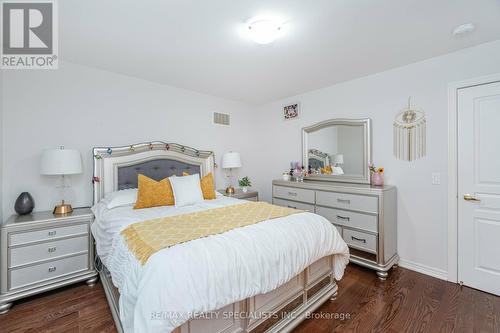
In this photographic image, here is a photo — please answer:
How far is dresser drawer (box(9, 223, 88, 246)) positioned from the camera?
6.53 ft

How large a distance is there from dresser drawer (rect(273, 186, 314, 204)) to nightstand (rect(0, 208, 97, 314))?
256cm

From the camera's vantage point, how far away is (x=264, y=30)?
185 cm

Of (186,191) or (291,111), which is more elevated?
(291,111)

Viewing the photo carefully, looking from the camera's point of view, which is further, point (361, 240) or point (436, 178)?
point (361, 240)

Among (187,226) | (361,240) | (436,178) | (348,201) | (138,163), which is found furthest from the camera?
(138,163)

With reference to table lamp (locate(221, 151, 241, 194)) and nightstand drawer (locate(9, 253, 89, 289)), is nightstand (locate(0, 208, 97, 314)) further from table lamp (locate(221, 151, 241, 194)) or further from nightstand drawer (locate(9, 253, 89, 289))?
table lamp (locate(221, 151, 241, 194))

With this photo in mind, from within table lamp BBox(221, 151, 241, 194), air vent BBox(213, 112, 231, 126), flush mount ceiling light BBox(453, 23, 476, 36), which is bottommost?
table lamp BBox(221, 151, 241, 194)

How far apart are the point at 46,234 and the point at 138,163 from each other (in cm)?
120

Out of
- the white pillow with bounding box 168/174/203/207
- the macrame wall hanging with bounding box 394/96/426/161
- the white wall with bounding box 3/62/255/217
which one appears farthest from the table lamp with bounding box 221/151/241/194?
the macrame wall hanging with bounding box 394/96/426/161

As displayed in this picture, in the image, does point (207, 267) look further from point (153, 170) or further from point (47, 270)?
point (153, 170)

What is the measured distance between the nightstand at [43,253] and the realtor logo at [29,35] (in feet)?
5.36

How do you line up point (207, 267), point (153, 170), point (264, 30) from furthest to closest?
1. point (153, 170)
2. point (264, 30)
3. point (207, 267)

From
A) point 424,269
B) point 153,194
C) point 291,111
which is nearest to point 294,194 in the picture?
point 291,111

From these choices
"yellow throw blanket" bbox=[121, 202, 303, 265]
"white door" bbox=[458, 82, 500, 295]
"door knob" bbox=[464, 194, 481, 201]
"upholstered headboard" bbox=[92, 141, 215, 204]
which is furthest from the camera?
"upholstered headboard" bbox=[92, 141, 215, 204]
